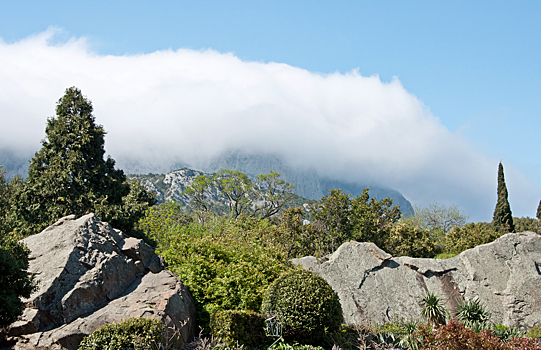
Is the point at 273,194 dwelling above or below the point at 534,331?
above

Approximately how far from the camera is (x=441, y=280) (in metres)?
13.5

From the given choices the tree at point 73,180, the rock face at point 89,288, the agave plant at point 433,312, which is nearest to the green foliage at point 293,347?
the rock face at point 89,288

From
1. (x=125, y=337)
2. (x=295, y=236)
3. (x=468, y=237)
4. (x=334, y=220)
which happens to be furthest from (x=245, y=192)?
(x=125, y=337)

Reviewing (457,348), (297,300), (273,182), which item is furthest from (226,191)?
(457,348)

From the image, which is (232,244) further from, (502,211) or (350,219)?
(502,211)

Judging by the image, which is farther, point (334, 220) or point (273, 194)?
point (273, 194)

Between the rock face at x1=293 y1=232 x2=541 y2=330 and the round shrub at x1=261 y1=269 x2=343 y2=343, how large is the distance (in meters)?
4.68

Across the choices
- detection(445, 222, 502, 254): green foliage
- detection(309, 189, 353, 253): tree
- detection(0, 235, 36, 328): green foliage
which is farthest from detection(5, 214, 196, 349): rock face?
detection(445, 222, 502, 254): green foliage

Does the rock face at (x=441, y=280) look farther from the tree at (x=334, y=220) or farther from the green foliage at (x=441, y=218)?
the green foliage at (x=441, y=218)

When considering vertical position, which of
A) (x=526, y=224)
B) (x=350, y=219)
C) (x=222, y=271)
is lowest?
(x=222, y=271)

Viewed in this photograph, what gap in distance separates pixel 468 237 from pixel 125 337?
2234 centimetres

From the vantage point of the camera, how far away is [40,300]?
660cm

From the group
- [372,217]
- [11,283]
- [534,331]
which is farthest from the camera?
[372,217]

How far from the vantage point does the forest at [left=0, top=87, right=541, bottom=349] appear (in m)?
7.33
